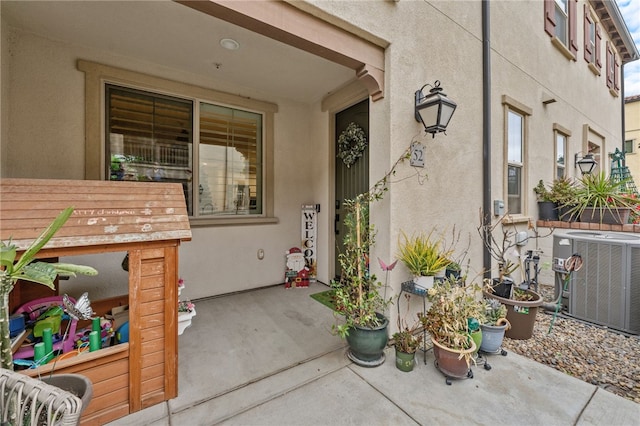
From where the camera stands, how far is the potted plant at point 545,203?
455 cm

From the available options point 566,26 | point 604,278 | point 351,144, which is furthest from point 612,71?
point 351,144

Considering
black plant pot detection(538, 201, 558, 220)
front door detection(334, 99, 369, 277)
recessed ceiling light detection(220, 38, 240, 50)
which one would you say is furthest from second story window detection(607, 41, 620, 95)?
recessed ceiling light detection(220, 38, 240, 50)

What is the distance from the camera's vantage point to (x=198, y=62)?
325cm

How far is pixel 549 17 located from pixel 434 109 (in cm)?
461

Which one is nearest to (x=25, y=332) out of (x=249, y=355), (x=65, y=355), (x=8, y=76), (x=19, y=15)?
(x=65, y=355)

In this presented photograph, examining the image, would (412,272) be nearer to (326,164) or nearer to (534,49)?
(326,164)

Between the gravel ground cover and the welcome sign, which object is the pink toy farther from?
the gravel ground cover

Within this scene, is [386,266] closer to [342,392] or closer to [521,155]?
[342,392]

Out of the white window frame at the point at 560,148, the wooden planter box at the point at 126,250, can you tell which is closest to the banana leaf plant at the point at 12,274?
the wooden planter box at the point at 126,250

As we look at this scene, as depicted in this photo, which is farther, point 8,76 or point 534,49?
point 534,49

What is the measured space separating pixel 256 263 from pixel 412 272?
2466 millimetres

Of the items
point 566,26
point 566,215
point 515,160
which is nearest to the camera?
point 515,160

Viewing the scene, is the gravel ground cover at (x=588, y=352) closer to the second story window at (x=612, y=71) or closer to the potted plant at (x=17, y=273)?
the potted plant at (x=17, y=273)

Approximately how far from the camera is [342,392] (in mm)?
1938
